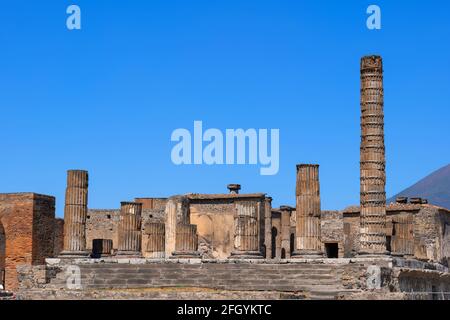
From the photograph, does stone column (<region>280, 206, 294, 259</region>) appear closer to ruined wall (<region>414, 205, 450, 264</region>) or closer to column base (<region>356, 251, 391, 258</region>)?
ruined wall (<region>414, 205, 450, 264</region>)

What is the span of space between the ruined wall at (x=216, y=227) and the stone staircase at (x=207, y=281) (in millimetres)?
11912

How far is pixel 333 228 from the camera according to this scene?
3728 cm

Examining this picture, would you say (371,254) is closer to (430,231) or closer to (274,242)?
(430,231)

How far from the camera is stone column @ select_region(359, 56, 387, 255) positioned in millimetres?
23703

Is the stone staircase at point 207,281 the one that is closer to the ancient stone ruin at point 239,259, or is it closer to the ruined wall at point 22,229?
the ancient stone ruin at point 239,259

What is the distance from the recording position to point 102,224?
38500 millimetres

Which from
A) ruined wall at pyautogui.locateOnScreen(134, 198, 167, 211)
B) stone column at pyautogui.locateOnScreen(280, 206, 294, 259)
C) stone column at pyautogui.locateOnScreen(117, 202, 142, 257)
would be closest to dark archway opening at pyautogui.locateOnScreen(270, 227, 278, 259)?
stone column at pyautogui.locateOnScreen(280, 206, 294, 259)

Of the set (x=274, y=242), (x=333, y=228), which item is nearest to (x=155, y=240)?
(x=274, y=242)

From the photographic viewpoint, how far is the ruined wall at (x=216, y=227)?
3512 centimetres
